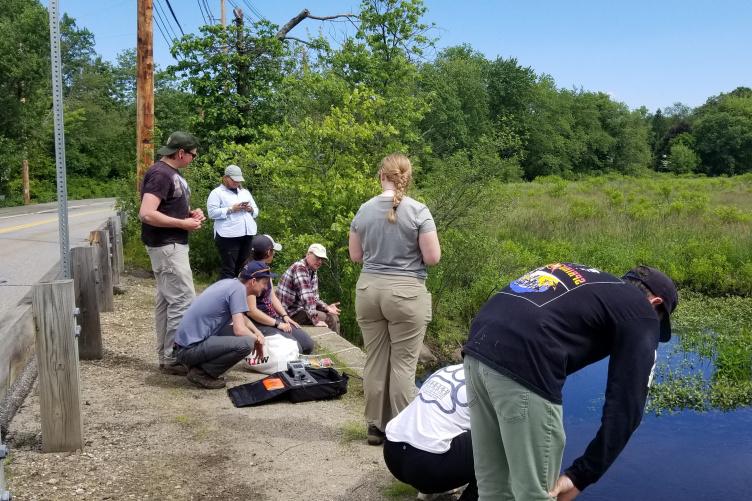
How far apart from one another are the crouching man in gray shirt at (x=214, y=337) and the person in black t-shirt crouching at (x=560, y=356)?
10.2ft

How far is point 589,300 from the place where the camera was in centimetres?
216

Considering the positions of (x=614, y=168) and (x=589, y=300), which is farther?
(x=614, y=168)

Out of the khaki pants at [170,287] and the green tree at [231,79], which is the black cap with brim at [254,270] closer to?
the khaki pants at [170,287]

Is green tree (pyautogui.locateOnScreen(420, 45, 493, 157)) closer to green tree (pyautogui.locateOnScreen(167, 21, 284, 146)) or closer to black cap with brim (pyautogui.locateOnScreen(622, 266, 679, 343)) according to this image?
green tree (pyautogui.locateOnScreen(167, 21, 284, 146))

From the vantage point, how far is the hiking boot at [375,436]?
170 inches

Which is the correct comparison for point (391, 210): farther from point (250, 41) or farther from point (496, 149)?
point (250, 41)

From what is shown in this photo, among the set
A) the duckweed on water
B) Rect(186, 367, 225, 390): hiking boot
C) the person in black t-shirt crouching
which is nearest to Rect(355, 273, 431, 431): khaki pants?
Rect(186, 367, 225, 390): hiking boot


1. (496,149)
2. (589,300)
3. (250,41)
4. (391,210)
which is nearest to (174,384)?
(391,210)

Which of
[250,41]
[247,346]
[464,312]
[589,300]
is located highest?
[250,41]

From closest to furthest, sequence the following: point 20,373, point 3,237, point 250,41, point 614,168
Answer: point 20,373 < point 250,41 < point 3,237 < point 614,168

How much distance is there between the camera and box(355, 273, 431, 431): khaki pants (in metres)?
4.04

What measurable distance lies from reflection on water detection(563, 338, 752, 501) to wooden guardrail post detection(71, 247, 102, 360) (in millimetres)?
4104

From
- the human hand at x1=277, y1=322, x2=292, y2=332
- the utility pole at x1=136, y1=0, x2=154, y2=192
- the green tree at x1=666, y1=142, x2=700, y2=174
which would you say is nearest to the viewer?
the human hand at x1=277, y1=322, x2=292, y2=332

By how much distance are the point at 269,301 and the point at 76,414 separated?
8.63 feet
